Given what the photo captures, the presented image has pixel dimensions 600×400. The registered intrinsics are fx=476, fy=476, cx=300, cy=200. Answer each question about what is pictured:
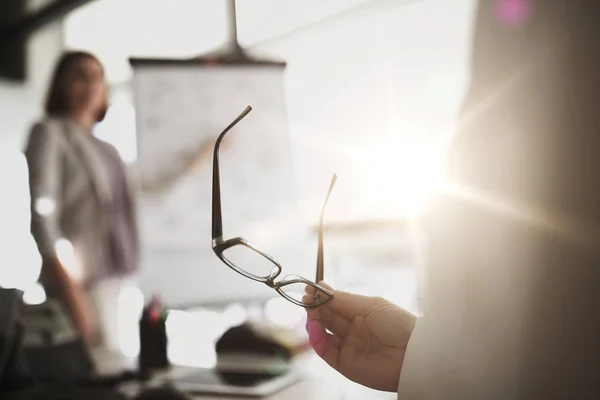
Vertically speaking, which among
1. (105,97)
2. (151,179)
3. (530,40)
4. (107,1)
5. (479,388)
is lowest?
(479,388)

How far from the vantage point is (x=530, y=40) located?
0.44 metres

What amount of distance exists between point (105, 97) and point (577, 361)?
137cm

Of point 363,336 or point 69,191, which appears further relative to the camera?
point 69,191

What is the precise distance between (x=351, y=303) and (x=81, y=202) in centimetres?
103

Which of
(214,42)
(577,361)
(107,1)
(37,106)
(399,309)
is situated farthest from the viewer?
(37,106)

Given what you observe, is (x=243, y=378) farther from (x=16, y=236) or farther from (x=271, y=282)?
(x=16, y=236)

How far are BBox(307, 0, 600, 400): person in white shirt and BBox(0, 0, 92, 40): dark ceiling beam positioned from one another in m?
1.69

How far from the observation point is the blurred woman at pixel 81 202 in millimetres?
1249

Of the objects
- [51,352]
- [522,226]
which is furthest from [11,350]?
[522,226]

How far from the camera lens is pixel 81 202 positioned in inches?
53.2

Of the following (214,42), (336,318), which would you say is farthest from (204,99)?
(336,318)

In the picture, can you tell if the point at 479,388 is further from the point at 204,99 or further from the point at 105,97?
the point at 105,97

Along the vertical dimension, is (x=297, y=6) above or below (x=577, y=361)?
above

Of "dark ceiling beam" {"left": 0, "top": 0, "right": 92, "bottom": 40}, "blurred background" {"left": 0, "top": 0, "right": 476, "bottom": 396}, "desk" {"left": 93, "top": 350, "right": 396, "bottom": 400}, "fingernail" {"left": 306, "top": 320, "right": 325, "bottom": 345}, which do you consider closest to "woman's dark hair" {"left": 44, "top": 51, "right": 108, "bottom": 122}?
"blurred background" {"left": 0, "top": 0, "right": 476, "bottom": 396}
